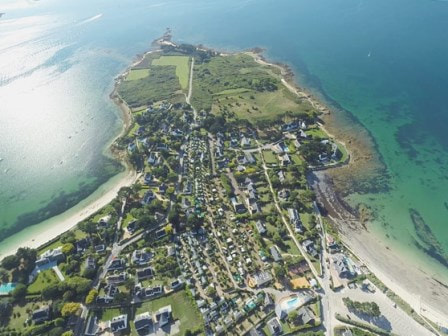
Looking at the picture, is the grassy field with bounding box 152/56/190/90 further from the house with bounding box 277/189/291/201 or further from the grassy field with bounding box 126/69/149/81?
the house with bounding box 277/189/291/201

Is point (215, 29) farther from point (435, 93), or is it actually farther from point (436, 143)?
point (436, 143)

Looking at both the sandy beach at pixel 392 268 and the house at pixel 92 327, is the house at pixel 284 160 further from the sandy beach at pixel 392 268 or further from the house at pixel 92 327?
the house at pixel 92 327

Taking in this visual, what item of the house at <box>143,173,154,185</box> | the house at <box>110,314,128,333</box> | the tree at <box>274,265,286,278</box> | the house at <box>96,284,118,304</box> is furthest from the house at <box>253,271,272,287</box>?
the house at <box>143,173,154,185</box>

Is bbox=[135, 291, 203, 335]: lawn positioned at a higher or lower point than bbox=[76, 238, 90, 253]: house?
lower

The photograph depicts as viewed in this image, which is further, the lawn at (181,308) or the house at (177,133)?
the house at (177,133)

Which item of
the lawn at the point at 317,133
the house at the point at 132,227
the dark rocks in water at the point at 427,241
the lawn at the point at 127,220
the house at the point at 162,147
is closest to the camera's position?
the dark rocks in water at the point at 427,241

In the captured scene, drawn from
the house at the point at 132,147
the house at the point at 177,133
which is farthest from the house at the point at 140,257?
the house at the point at 177,133
